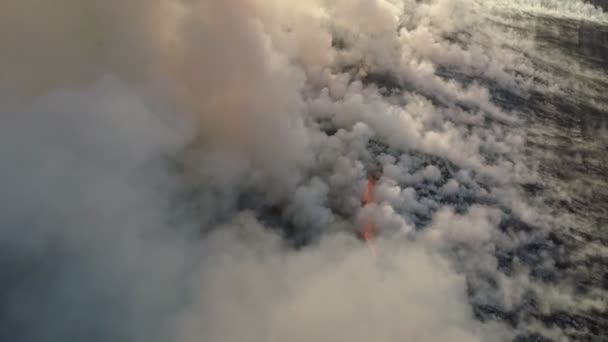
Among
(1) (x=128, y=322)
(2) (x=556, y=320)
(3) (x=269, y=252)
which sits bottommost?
(1) (x=128, y=322)

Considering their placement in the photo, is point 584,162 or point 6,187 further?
point 584,162

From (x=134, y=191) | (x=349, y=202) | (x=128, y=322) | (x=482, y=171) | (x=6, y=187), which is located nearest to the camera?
(x=128, y=322)

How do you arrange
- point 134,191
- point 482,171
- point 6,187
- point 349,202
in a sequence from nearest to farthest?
point 6,187, point 134,191, point 349,202, point 482,171

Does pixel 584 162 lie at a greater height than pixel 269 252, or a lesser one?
greater

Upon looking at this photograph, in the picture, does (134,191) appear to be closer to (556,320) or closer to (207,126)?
(207,126)

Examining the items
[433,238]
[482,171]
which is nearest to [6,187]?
[433,238]

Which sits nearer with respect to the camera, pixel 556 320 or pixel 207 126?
pixel 556 320


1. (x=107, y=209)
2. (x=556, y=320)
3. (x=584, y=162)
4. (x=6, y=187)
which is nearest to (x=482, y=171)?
(x=584, y=162)

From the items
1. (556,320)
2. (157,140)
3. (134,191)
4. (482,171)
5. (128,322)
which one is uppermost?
(482,171)

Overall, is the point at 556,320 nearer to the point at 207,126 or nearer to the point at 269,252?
the point at 269,252
